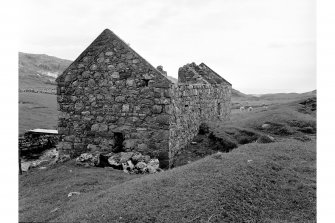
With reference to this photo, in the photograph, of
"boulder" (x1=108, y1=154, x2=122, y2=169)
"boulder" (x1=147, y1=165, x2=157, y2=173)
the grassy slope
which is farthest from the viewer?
"boulder" (x1=108, y1=154, x2=122, y2=169)

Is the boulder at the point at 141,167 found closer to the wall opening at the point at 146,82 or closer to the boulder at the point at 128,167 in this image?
the boulder at the point at 128,167

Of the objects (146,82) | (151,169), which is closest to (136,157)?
(151,169)

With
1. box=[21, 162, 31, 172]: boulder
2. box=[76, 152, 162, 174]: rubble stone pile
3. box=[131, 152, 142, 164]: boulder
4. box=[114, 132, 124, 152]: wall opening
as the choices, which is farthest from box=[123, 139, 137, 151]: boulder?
box=[21, 162, 31, 172]: boulder

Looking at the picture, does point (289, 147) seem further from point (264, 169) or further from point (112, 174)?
point (112, 174)

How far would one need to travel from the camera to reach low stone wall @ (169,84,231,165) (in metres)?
11.4

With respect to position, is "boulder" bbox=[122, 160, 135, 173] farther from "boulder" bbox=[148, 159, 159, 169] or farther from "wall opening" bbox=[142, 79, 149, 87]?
"wall opening" bbox=[142, 79, 149, 87]

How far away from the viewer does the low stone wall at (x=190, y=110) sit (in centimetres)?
1141

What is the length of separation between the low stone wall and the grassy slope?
10.2ft

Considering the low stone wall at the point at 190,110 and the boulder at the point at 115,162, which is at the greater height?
the low stone wall at the point at 190,110

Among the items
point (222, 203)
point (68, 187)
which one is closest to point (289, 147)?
point (222, 203)

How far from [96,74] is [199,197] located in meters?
7.06

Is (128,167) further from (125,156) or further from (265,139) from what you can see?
(265,139)

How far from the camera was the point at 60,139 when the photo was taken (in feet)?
38.5

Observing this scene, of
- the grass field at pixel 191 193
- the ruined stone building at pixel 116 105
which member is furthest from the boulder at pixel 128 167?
the ruined stone building at pixel 116 105
